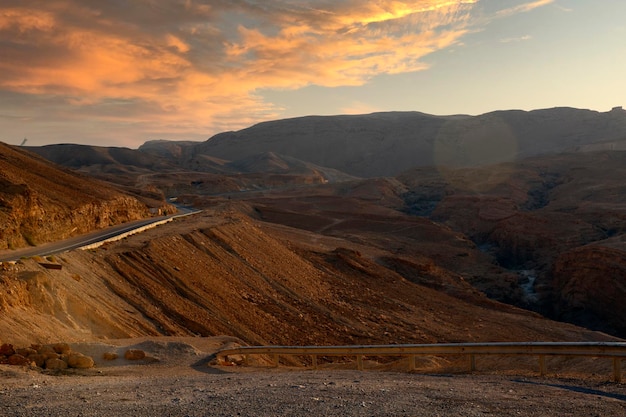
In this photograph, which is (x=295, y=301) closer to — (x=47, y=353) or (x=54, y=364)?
(x=47, y=353)

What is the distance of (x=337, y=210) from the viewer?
3039 inches

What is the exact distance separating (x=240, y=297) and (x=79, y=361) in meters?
Answer: 13.3

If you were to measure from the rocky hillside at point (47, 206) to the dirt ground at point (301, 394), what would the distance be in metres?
13.4

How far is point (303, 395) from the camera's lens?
8.49 meters

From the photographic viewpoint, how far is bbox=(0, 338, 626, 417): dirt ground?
295 inches

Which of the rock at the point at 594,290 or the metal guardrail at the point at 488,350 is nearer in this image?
the metal guardrail at the point at 488,350

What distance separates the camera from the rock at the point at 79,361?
11.2 meters

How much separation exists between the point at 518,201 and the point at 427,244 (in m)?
34.5

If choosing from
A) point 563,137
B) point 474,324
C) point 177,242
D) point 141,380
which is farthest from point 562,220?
point 563,137

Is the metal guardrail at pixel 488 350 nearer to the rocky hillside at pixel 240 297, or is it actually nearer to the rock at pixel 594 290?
the rocky hillside at pixel 240 297

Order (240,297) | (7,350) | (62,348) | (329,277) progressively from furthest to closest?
(329,277), (240,297), (62,348), (7,350)

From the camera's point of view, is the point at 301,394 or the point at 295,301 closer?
the point at 301,394

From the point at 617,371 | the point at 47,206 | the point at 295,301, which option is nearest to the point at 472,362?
the point at 617,371

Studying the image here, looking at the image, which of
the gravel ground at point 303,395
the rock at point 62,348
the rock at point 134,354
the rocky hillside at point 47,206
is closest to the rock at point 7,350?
the rock at point 62,348
